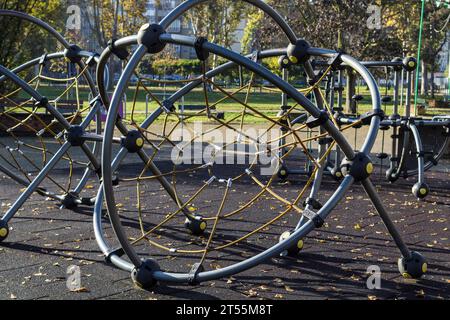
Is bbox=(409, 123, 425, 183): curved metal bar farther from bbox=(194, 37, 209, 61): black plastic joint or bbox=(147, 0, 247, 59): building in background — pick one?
bbox=(147, 0, 247, 59): building in background

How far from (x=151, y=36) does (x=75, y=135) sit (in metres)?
2.01

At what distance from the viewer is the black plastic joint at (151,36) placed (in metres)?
4.09

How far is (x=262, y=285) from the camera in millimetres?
4469

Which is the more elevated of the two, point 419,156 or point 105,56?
point 105,56

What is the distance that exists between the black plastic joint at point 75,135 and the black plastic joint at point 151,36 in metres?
1.91

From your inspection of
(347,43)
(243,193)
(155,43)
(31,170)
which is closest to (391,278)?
(155,43)

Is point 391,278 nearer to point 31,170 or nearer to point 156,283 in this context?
point 156,283

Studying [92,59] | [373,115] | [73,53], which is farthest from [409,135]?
[373,115]

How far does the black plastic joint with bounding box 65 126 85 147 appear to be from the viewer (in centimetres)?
582

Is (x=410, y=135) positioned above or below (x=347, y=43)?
below

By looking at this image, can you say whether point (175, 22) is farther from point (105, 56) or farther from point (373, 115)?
point (373, 115)

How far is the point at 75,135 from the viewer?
5824mm

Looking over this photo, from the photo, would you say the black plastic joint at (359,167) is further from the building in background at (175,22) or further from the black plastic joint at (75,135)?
the building in background at (175,22)
